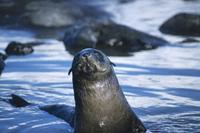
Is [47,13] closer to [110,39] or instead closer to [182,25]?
[110,39]

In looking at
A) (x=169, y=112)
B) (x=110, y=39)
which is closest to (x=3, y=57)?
(x=110, y=39)

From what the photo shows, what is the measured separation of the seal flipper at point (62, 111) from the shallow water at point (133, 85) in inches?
2.7

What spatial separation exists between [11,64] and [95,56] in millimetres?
4684

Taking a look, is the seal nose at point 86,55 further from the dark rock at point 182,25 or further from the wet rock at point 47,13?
the wet rock at point 47,13

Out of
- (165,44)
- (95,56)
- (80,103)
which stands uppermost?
(95,56)

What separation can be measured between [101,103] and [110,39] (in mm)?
6369

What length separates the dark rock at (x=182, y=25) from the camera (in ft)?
44.3

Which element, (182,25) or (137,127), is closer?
(137,127)

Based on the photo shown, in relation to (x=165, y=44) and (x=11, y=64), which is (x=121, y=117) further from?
(x=165, y=44)

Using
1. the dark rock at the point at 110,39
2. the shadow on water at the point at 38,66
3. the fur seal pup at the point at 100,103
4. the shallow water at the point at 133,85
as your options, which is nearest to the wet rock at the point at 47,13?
the shallow water at the point at 133,85

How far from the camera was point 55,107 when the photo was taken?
759 centimetres

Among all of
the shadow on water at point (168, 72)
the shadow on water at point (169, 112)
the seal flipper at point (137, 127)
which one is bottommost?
the shadow on water at point (168, 72)

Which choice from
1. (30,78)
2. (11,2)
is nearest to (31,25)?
(11,2)

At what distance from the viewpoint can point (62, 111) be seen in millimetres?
7430
